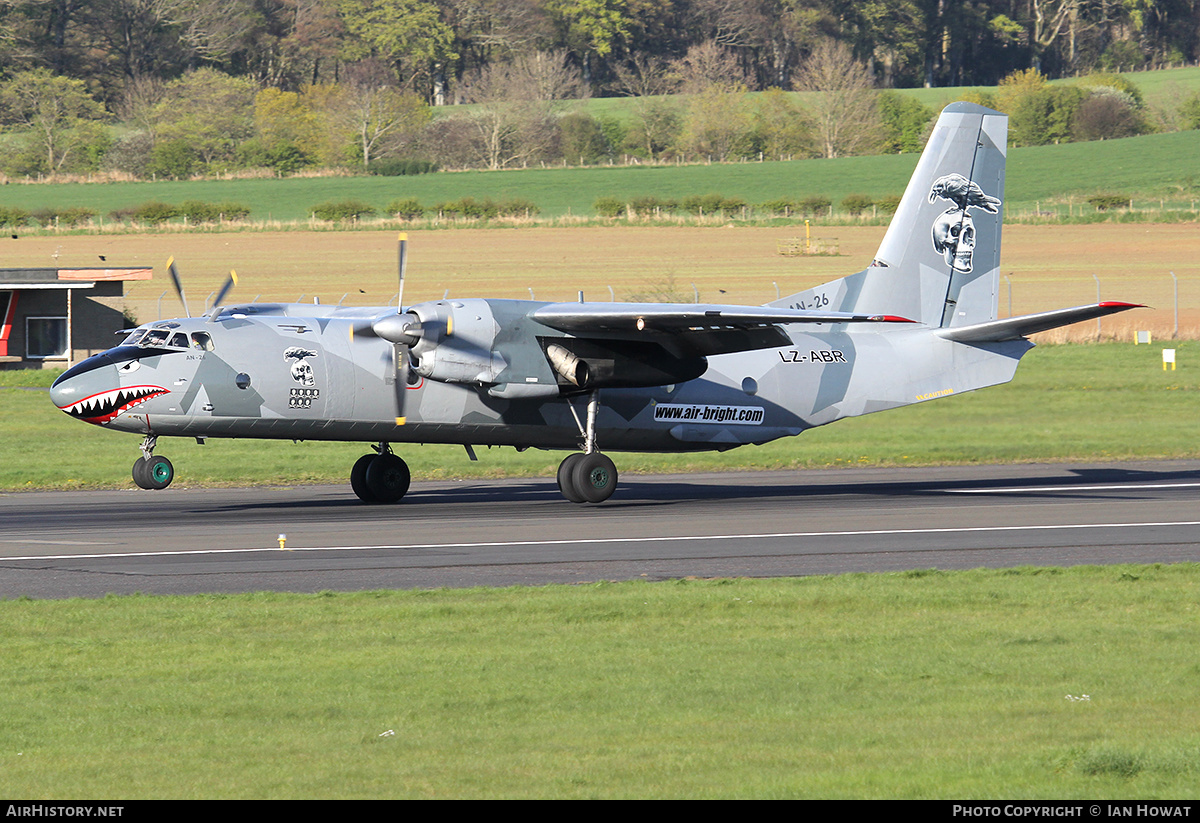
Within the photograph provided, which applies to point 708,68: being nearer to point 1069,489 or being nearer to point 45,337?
point 45,337

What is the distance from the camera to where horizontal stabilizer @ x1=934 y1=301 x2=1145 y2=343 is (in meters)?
23.4

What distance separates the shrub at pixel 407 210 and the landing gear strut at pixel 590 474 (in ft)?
243

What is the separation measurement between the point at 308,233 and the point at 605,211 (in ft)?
71.1

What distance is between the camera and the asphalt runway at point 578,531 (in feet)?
58.2

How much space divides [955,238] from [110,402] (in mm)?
17601

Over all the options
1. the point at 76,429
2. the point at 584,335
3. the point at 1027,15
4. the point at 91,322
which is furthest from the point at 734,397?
the point at 1027,15

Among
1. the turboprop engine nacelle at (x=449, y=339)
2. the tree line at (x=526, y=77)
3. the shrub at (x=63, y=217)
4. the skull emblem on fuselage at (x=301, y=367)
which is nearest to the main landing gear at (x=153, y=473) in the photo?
the skull emblem on fuselage at (x=301, y=367)

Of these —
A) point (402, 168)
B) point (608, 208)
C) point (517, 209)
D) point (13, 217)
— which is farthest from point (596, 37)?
point (13, 217)

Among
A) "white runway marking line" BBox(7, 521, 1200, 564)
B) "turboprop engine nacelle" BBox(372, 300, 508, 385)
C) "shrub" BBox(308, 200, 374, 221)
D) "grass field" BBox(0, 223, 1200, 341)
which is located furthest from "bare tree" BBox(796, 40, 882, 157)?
"white runway marking line" BBox(7, 521, 1200, 564)

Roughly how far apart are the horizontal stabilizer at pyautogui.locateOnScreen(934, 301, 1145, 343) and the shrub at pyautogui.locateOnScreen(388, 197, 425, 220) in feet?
239

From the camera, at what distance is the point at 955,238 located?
29406mm

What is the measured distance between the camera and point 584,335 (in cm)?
2480

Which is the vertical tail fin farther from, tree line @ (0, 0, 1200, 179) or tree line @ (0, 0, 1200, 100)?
tree line @ (0, 0, 1200, 100)

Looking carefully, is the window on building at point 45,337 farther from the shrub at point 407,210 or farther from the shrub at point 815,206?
the shrub at point 815,206
